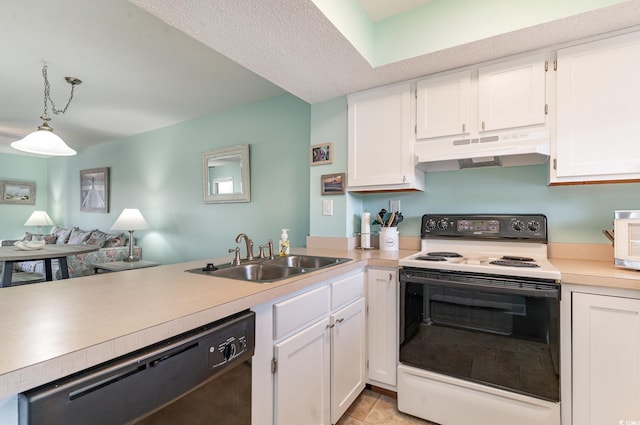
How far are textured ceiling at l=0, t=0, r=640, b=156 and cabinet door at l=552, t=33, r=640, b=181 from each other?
11 cm

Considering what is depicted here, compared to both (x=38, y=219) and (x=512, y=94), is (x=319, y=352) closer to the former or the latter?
(x=512, y=94)

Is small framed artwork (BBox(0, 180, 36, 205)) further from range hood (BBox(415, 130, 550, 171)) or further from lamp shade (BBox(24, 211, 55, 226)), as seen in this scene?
range hood (BBox(415, 130, 550, 171))

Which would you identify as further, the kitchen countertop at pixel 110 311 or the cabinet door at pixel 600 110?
the cabinet door at pixel 600 110

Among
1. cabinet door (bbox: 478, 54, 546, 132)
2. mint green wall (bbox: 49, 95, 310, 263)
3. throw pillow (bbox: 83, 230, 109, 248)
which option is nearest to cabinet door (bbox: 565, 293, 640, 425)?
cabinet door (bbox: 478, 54, 546, 132)

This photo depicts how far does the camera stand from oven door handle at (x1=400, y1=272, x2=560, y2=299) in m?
1.30

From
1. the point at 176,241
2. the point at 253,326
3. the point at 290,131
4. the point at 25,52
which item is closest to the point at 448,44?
the point at 290,131

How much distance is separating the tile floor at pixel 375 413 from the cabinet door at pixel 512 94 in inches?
69.2

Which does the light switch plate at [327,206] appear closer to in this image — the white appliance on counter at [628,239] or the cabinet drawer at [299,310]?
the cabinet drawer at [299,310]

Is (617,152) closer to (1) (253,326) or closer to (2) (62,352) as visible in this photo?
(1) (253,326)

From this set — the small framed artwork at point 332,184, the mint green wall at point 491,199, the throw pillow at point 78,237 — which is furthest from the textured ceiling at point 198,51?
the throw pillow at point 78,237

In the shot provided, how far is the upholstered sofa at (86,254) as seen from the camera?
3482 millimetres

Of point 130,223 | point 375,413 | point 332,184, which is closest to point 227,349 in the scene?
point 375,413

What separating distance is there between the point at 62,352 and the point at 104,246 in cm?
440

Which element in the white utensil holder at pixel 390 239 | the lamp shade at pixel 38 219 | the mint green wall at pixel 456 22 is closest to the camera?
the mint green wall at pixel 456 22
